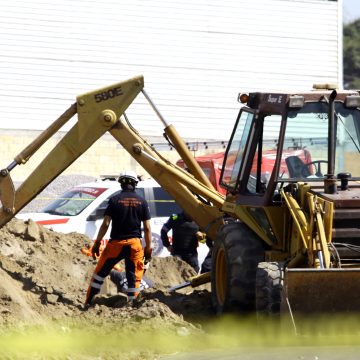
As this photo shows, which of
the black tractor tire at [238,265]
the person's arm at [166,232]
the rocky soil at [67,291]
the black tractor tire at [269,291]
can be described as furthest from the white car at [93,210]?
the black tractor tire at [269,291]

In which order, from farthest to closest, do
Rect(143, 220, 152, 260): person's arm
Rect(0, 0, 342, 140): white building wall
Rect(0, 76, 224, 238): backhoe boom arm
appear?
Rect(0, 0, 342, 140): white building wall → Rect(143, 220, 152, 260): person's arm → Rect(0, 76, 224, 238): backhoe boom arm

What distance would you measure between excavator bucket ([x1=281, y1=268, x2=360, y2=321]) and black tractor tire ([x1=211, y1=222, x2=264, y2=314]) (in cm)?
125

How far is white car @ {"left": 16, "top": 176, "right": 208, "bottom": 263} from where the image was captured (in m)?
19.3

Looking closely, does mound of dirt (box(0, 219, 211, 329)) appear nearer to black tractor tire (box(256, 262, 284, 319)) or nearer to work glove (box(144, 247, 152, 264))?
work glove (box(144, 247, 152, 264))

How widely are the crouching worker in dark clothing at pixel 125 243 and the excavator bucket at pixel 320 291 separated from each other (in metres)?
3.91

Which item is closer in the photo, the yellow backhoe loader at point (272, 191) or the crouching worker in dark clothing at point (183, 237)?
the yellow backhoe loader at point (272, 191)

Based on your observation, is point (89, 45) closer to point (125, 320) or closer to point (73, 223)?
point (73, 223)

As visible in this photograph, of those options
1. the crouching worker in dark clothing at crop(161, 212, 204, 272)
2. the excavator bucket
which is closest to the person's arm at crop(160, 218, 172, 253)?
the crouching worker in dark clothing at crop(161, 212, 204, 272)

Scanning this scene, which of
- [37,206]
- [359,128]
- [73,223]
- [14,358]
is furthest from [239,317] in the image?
[37,206]

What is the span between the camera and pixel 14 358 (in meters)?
9.08

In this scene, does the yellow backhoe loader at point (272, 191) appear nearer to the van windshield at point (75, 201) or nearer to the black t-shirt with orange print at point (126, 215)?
the black t-shirt with orange print at point (126, 215)

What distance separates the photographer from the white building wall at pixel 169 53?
40062mm

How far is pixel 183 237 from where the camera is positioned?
56.1ft

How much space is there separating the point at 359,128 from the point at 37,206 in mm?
19271
